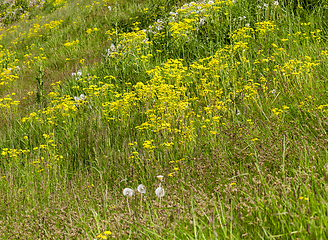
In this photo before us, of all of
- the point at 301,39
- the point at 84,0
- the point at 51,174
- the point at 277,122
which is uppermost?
the point at 84,0

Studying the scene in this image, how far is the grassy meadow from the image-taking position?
1790 millimetres

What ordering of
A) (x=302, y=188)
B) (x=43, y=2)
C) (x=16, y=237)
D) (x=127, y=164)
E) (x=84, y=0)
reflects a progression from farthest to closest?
(x=43, y=2) < (x=84, y=0) < (x=127, y=164) < (x=16, y=237) < (x=302, y=188)

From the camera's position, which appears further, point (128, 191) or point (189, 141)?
point (189, 141)

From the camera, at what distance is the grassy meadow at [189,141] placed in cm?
179

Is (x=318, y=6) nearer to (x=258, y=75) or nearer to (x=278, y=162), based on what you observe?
(x=258, y=75)

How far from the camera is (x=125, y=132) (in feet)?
12.4

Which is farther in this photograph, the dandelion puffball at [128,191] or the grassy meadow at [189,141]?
the dandelion puffball at [128,191]

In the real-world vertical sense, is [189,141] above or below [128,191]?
below

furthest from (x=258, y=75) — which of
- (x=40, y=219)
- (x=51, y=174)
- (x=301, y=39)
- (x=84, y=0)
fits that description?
(x=84, y=0)

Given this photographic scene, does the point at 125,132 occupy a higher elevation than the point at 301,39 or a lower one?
lower

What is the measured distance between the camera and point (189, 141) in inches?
130

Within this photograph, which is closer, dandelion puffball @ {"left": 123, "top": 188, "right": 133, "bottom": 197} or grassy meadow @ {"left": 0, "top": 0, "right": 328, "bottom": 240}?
grassy meadow @ {"left": 0, "top": 0, "right": 328, "bottom": 240}

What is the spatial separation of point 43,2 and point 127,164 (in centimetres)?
1852

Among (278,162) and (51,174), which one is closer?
(278,162)
